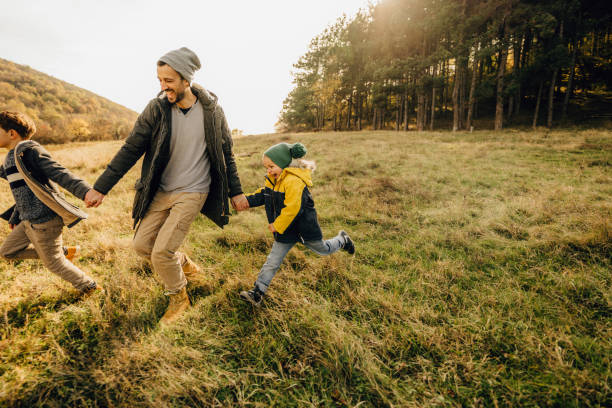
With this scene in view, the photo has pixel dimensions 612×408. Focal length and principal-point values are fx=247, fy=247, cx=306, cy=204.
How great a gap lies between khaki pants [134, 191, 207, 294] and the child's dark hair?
4.52 feet

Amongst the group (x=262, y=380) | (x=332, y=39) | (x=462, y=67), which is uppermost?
(x=332, y=39)

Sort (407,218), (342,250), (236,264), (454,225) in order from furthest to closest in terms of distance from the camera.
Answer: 1. (407,218)
2. (454,225)
3. (342,250)
4. (236,264)

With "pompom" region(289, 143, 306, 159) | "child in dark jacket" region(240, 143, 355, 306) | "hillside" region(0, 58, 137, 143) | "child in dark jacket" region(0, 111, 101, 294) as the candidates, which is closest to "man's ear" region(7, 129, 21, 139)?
"child in dark jacket" region(0, 111, 101, 294)

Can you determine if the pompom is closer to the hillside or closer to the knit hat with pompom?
the knit hat with pompom

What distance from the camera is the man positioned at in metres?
2.39

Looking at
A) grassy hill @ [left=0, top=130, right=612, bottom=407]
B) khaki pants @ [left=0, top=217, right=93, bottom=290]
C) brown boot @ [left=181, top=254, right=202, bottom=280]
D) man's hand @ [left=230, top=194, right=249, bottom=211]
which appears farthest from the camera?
brown boot @ [left=181, top=254, right=202, bottom=280]

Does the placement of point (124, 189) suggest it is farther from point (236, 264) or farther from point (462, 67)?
point (462, 67)

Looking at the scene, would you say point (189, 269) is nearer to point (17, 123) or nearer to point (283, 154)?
point (283, 154)

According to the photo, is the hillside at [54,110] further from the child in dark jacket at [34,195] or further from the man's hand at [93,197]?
the man's hand at [93,197]

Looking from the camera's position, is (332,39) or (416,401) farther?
(332,39)

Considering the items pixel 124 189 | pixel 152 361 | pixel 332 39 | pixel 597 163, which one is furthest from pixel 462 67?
pixel 152 361

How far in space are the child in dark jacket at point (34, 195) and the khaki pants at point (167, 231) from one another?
618mm

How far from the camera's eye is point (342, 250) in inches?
148

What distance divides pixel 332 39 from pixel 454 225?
3748 centimetres
